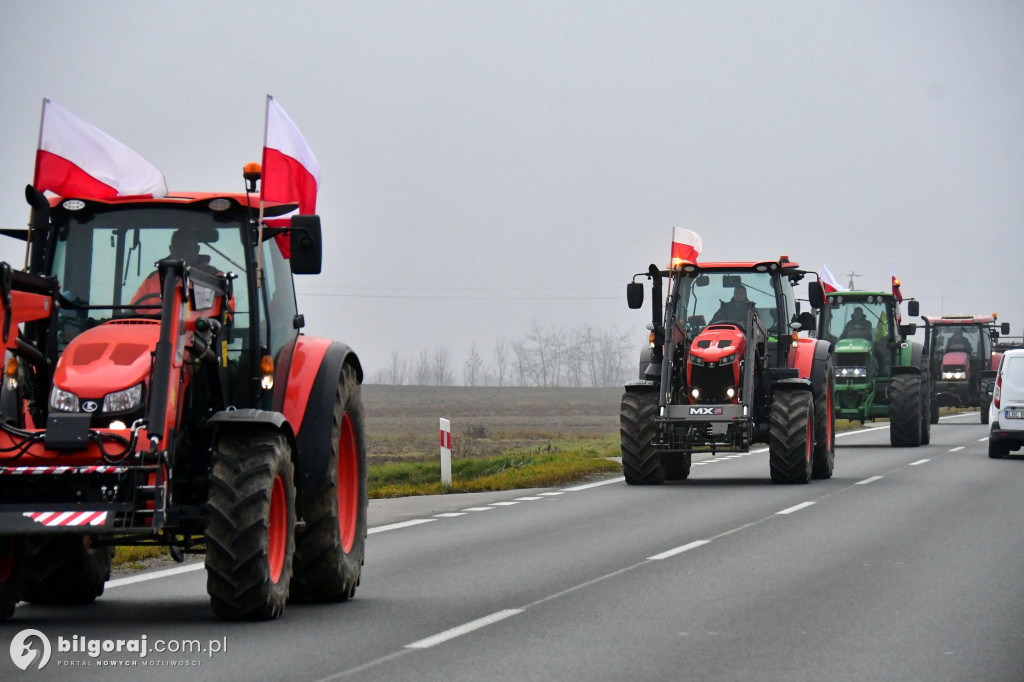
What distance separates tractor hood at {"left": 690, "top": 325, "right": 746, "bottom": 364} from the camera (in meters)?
21.5

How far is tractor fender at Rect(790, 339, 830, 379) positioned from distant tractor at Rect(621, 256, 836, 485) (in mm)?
21

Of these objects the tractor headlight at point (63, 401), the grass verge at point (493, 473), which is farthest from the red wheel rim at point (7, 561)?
the grass verge at point (493, 473)

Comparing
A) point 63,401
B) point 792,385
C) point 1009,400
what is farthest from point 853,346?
point 63,401

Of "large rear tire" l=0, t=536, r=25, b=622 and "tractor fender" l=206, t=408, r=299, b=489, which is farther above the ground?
"tractor fender" l=206, t=408, r=299, b=489

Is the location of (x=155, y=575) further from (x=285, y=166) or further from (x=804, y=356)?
(x=804, y=356)

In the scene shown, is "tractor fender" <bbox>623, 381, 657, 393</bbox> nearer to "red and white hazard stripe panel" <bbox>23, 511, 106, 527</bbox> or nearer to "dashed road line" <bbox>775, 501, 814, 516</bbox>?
"dashed road line" <bbox>775, 501, 814, 516</bbox>

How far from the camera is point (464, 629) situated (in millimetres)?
9227

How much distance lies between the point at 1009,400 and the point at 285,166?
19.1 meters

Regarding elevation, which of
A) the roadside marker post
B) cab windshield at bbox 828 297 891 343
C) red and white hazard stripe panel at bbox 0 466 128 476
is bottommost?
the roadside marker post

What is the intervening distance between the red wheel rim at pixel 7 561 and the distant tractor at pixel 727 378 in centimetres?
1270

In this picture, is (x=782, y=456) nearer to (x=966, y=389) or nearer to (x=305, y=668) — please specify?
(x=305, y=668)

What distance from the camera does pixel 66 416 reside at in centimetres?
866

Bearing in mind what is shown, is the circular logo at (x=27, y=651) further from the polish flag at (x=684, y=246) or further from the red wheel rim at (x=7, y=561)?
the polish flag at (x=684, y=246)

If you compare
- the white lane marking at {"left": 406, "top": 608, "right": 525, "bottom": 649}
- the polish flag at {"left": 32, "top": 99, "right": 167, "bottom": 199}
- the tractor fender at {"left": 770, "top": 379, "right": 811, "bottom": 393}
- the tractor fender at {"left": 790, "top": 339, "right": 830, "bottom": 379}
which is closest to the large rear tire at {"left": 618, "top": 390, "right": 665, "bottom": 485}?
the tractor fender at {"left": 770, "top": 379, "right": 811, "bottom": 393}
